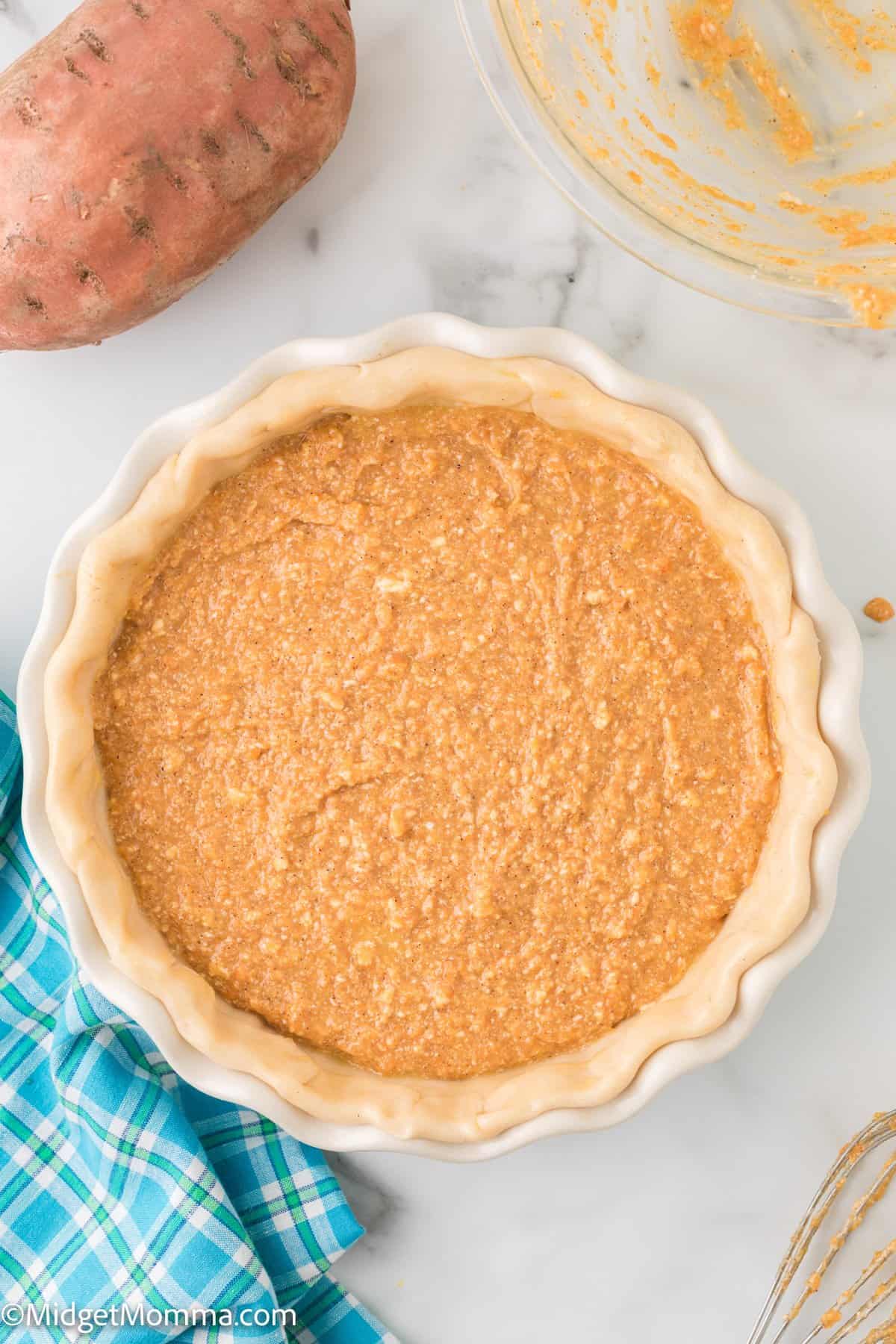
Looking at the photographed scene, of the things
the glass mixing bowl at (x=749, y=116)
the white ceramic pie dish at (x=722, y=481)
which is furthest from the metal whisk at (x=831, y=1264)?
the glass mixing bowl at (x=749, y=116)

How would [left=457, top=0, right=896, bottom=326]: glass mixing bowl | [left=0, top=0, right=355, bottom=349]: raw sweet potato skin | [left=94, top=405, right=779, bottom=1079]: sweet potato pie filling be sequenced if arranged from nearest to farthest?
[left=0, top=0, right=355, bottom=349]: raw sweet potato skin → [left=94, top=405, right=779, bottom=1079]: sweet potato pie filling → [left=457, top=0, right=896, bottom=326]: glass mixing bowl

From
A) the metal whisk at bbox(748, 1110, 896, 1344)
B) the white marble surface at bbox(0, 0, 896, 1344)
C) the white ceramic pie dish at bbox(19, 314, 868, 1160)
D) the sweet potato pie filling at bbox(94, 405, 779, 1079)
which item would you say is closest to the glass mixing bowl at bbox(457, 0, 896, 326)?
the white marble surface at bbox(0, 0, 896, 1344)

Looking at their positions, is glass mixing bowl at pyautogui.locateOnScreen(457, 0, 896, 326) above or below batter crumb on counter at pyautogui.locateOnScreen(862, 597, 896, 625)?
above

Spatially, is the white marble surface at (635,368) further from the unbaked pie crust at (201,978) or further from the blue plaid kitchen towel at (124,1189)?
the unbaked pie crust at (201,978)

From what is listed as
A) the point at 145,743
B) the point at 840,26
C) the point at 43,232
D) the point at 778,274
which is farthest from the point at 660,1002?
the point at 840,26

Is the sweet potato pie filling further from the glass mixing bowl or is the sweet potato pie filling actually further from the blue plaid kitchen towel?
the glass mixing bowl

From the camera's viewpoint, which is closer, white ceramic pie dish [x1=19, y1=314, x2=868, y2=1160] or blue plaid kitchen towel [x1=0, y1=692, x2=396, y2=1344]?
white ceramic pie dish [x1=19, y1=314, x2=868, y2=1160]

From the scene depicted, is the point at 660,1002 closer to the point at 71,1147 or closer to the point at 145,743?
the point at 145,743
